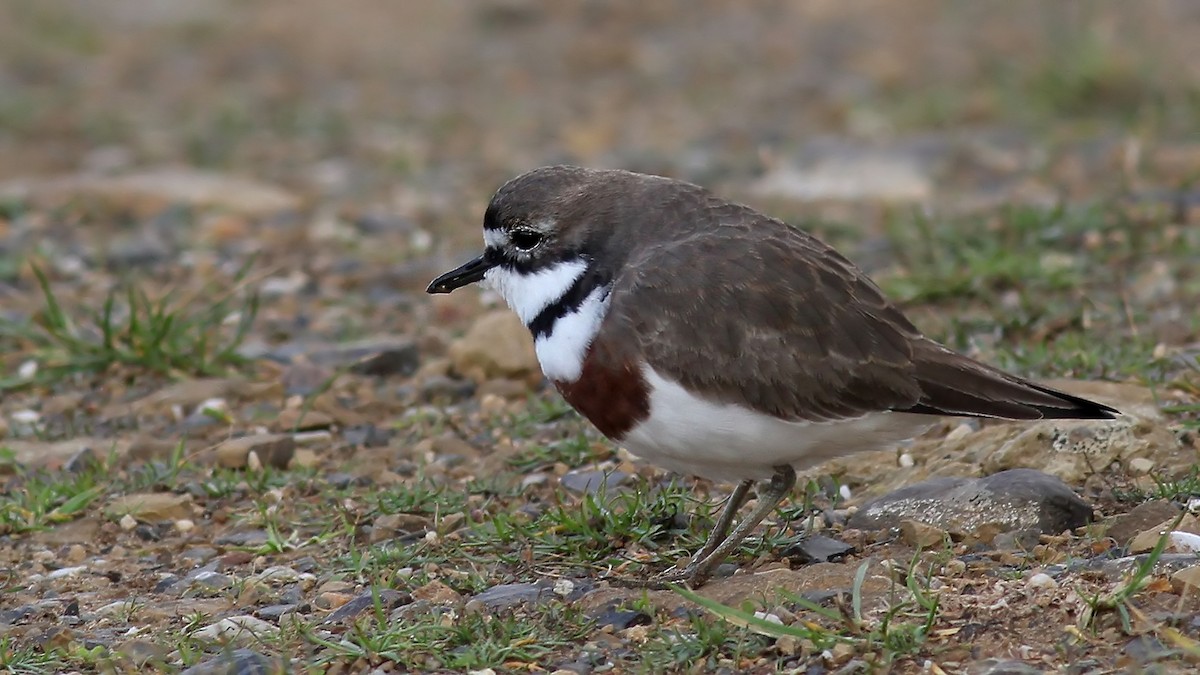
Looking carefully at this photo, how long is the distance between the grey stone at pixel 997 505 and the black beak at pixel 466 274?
1449 mm

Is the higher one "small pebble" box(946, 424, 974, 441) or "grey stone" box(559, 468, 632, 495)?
"grey stone" box(559, 468, 632, 495)

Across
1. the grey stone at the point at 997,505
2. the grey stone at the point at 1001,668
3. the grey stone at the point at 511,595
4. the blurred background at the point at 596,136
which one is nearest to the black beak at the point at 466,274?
the grey stone at the point at 511,595

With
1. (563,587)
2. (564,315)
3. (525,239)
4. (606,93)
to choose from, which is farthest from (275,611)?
(606,93)

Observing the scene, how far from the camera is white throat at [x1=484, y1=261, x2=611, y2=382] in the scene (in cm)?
473

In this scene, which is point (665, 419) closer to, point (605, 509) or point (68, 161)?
point (605, 509)

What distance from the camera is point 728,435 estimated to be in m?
4.57

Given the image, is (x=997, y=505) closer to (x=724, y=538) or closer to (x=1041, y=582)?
(x=1041, y=582)

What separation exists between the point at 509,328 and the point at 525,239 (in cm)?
188

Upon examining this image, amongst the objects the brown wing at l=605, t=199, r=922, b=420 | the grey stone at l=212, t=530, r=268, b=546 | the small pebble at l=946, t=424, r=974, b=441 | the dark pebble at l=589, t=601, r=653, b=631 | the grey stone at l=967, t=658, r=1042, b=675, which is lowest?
the small pebble at l=946, t=424, r=974, b=441

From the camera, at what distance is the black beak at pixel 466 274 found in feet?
17.1

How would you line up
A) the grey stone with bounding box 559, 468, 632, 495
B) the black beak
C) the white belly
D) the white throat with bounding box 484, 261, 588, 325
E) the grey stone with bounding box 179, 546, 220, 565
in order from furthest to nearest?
the grey stone with bounding box 559, 468, 632, 495 < the grey stone with bounding box 179, 546, 220, 565 < the black beak < the white throat with bounding box 484, 261, 588, 325 < the white belly

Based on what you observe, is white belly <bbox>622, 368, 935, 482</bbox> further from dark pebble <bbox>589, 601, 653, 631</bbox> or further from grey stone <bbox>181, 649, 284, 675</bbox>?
grey stone <bbox>181, 649, 284, 675</bbox>

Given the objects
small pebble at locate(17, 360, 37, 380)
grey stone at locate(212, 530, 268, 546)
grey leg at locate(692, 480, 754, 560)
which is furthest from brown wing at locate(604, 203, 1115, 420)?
small pebble at locate(17, 360, 37, 380)

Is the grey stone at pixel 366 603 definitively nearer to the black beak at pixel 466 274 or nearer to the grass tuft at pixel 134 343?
the black beak at pixel 466 274
